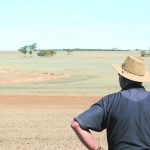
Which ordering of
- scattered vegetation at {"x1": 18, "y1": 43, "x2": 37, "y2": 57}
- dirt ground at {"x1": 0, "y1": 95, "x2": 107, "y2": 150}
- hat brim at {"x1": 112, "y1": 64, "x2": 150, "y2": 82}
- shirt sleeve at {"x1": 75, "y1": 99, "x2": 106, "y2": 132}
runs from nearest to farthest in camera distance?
shirt sleeve at {"x1": 75, "y1": 99, "x2": 106, "y2": 132} < hat brim at {"x1": 112, "y1": 64, "x2": 150, "y2": 82} < dirt ground at {"x1": 0, "y1": 95, "x2": 107, "y2": 150} < scattered vegetation at {"x1": 18, "y1": 43, "x2": 37, "y2": 57}

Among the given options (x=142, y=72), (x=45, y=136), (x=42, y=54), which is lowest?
(x=42, y=54)

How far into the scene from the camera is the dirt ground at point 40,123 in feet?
35.5

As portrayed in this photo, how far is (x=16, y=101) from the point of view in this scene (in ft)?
64.6

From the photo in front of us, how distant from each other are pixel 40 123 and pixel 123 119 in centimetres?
1003

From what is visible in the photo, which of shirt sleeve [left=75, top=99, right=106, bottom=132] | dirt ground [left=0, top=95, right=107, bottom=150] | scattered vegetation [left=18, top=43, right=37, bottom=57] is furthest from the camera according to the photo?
scattered vegetation [left=18, top=43, right=37, bottom=57]

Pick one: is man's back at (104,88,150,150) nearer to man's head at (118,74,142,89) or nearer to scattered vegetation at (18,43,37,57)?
man's head at (118,74,142,89)

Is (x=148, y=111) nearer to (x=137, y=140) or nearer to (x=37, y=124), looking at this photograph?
(x=137, y=140)

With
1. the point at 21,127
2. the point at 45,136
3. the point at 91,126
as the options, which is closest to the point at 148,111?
the point at 91,126

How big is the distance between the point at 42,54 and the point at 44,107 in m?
114

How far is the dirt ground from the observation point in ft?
35.5

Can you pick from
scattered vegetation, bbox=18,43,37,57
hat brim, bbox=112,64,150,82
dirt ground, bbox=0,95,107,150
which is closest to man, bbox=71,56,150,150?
hat brim, bbox=112,64,150,82

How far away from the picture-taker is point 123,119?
3.75 m

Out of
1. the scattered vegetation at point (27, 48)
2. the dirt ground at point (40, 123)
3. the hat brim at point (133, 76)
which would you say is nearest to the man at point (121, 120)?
the hat brim at point (133, 76)

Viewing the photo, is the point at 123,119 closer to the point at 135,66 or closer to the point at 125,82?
the point at 125,82
